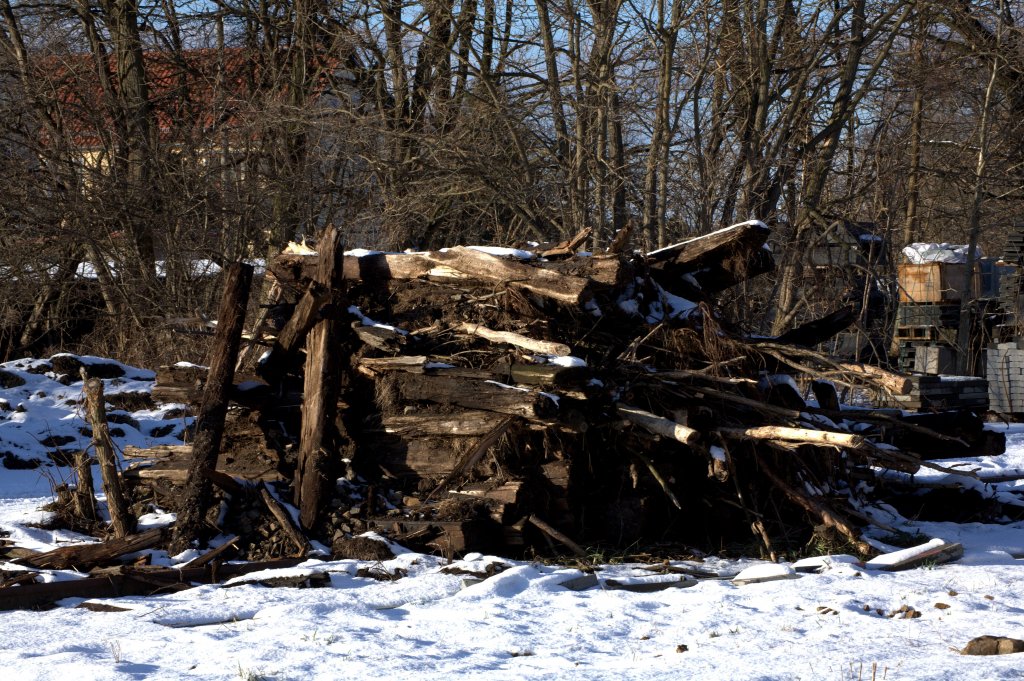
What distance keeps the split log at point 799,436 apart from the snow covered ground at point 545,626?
0.74m

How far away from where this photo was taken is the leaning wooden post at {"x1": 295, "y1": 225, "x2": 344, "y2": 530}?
6.82 meters

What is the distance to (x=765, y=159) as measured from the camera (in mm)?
12492

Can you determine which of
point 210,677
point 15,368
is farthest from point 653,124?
point 210,677

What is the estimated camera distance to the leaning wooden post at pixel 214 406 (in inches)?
261

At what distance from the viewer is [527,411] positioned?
257 inches

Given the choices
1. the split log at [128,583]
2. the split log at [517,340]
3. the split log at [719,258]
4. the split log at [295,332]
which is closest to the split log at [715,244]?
the split log at [719,258]

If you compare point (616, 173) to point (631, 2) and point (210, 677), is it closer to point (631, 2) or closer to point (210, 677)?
point (631, 2)

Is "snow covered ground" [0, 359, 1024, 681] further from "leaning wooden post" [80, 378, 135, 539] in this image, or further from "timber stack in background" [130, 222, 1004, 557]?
"timber stack in background" [130, 222, 1004, 557]

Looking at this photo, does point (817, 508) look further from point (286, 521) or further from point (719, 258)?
point (286, 521)

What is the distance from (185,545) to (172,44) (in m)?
13.0

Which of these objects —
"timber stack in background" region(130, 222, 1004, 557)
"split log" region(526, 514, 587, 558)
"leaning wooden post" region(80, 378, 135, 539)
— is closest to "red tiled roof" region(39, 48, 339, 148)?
"timber stack in background" region(130, 222, 1004, 557)

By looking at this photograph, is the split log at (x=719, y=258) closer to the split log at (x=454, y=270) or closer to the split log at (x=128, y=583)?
the split log at (x=454, y=270)

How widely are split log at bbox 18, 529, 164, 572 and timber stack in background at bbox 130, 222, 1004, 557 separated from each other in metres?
0.70

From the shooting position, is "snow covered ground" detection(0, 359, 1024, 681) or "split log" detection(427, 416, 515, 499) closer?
"snow covered ground" detection(0, 359, 1024, 681)
